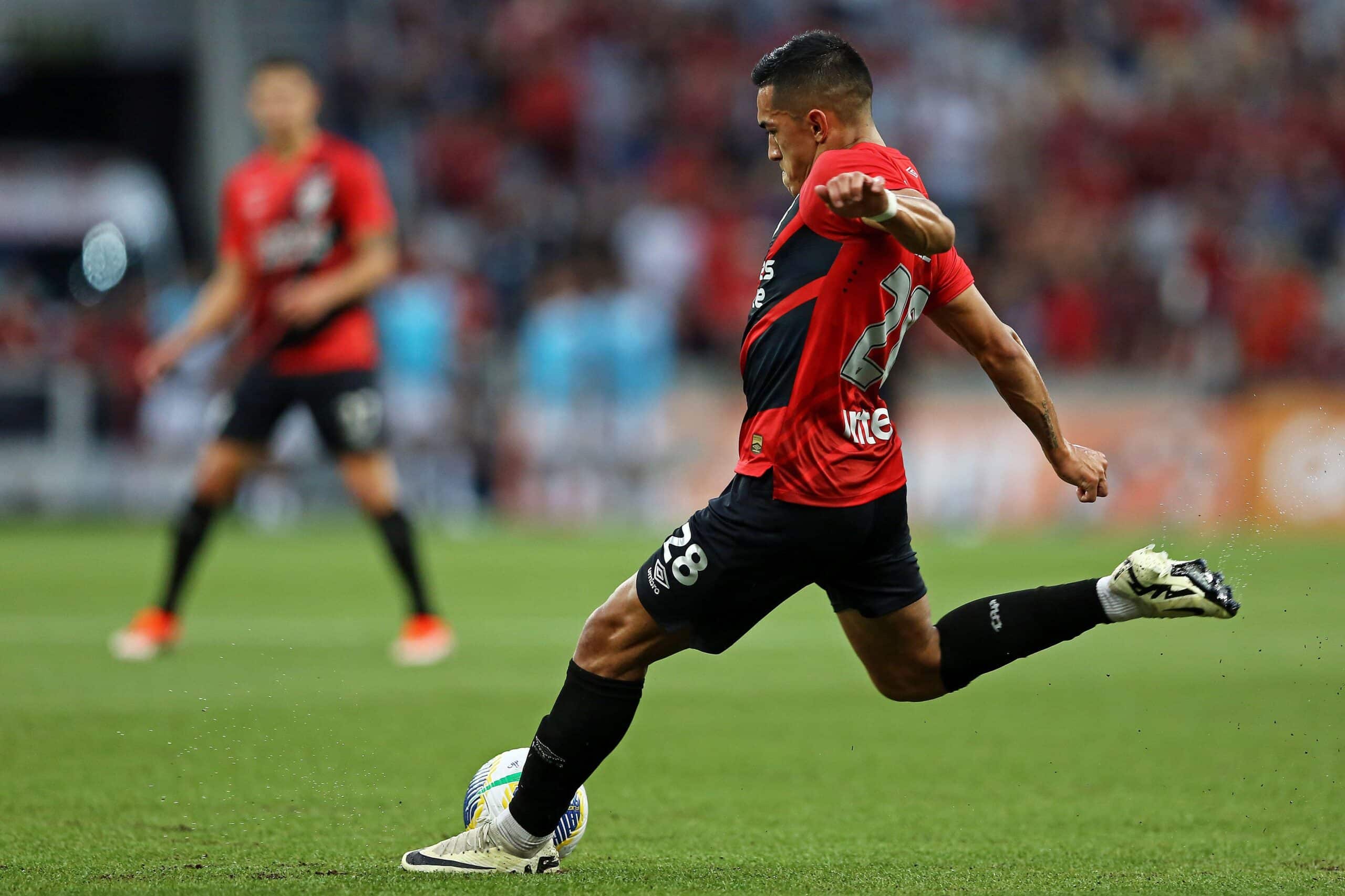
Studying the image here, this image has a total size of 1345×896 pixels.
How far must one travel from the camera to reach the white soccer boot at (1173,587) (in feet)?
14.5

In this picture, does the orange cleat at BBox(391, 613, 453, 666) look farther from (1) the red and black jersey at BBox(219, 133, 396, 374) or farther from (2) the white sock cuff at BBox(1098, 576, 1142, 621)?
(2) the white sock cuff at BBox(1098, 576, 1142, 621)

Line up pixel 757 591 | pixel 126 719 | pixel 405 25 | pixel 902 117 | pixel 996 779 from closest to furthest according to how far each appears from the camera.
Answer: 1. pixel 757 591
2. pixel 996 779
3. pixel 126 719
4. pixel 902 117
5. pixel 405 25

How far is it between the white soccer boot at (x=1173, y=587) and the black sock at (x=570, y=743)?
1266 millimetres

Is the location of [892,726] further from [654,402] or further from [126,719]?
[654,402]

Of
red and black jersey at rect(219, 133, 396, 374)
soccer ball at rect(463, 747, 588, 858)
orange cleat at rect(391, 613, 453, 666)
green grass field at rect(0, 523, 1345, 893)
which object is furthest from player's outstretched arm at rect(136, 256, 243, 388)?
soccer ball at rect(463, 747, 588, 858)

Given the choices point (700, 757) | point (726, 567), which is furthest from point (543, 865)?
point (700, 757)

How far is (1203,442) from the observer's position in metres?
16.8

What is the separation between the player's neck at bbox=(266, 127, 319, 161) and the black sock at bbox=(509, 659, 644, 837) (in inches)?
194

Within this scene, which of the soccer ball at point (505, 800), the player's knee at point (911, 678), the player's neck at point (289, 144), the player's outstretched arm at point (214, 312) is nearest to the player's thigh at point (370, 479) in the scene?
the player's outstretched arm at point (214, 312)

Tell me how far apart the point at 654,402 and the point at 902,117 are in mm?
5058

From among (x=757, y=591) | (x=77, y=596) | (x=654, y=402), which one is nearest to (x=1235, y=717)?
(x=757, y=591)

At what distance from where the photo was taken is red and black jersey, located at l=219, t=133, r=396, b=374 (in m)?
8.41

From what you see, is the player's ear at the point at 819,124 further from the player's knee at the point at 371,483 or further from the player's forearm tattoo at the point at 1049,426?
the player's knee at the point at 371,483

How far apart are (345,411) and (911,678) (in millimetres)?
4236
